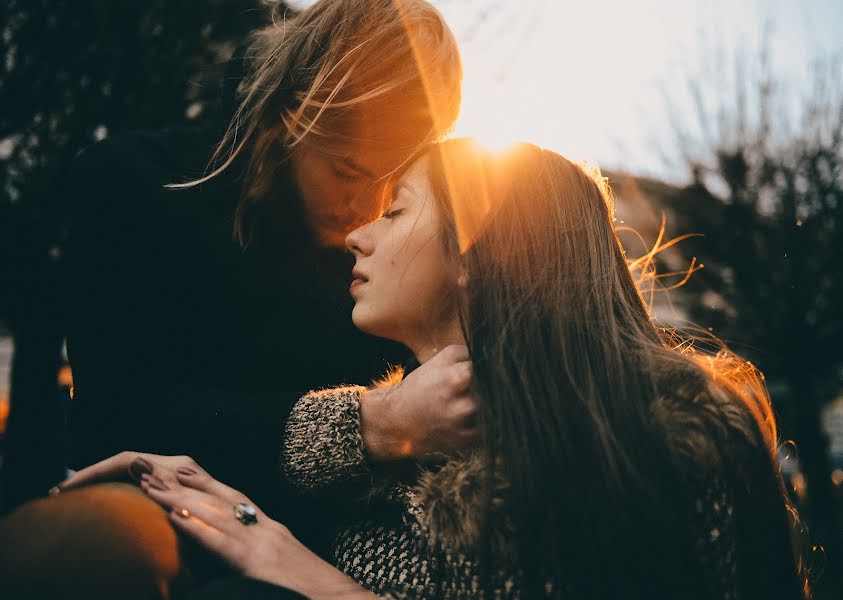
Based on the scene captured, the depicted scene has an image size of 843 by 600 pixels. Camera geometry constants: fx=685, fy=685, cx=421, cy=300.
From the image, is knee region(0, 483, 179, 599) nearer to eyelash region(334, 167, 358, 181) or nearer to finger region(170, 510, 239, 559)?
finger region(170, 510, 239, 559)

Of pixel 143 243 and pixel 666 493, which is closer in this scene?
pixel 666 493

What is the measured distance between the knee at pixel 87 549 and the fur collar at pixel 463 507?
1.83 feet

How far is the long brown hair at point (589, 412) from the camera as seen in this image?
54.6 inches

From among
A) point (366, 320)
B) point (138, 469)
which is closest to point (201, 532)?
point (138, 469)

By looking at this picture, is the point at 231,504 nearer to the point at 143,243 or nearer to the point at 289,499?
the point at 289,499

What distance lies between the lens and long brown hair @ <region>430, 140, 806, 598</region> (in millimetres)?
1388

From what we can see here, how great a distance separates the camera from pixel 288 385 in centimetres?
211

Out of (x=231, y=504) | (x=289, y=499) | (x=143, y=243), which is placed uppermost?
(x=143, y=243)

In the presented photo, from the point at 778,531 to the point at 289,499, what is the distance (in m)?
1.14

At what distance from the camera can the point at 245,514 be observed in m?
1.51

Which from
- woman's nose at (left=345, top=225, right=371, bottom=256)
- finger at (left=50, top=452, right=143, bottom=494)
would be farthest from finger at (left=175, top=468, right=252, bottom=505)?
woman's nose at (left=345, top=225, right=371, bottom=256)

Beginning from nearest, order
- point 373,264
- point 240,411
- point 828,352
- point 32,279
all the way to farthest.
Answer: point 240,411 → point 373,264 → point 32,279 → point 828,352

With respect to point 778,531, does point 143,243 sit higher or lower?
higher

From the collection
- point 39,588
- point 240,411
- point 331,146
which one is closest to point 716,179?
point 331,146
